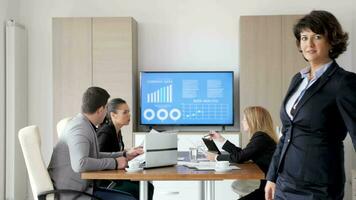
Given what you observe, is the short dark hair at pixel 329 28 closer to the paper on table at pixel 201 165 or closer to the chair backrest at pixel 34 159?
the paper on table at pixel 201 165

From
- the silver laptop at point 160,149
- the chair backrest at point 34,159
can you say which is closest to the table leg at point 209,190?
the silver laptop at point 160,149

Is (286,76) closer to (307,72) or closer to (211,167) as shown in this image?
(211,167)

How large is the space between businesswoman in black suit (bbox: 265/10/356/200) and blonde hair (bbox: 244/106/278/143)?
159 cm

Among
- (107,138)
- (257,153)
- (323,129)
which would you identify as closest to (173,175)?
(257,153)

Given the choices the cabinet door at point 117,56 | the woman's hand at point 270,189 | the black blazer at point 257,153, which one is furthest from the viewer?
the cabinet door at point 117,56

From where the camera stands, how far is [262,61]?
5.10 metres

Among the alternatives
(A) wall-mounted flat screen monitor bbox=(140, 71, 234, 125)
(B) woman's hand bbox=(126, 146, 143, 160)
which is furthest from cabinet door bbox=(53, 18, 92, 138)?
(B) woman's hand bbox=(126, 146, 143, 160)

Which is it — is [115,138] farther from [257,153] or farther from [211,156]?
[257,153]

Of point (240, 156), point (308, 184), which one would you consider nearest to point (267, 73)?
point (240, 156)

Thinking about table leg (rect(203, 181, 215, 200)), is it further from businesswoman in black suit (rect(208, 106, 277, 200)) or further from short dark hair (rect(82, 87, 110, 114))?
short dark hair (rect(82, 87, 110, 114))

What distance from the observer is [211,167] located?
2.92m

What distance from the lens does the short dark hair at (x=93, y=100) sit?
2.96 meters

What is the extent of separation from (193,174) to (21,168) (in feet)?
11.4

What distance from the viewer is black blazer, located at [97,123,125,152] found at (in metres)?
3.43
